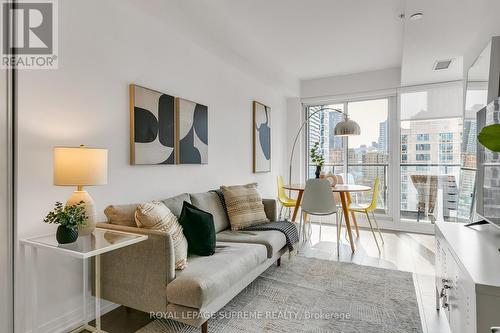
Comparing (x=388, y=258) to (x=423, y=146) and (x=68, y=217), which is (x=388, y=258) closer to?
(x=423, y=146)

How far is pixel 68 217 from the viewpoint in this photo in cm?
169

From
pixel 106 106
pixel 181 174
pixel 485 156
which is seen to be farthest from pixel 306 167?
pixel 106 106

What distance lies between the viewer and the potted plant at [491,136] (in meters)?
1.17

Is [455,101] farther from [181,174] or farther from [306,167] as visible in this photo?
[181,174]

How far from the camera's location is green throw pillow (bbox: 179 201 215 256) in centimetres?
226

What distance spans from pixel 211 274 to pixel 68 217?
92 centimetres

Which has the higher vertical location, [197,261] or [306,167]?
[306,167]

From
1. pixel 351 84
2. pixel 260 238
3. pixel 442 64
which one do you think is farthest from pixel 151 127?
pixel 351 84

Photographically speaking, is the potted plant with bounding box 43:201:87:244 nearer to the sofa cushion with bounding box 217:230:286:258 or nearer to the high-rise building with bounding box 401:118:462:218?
the sofa cushion with bounding box 217:230:286:258

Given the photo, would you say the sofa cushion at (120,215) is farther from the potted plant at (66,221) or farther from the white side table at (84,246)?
the potted plant at (66,221)

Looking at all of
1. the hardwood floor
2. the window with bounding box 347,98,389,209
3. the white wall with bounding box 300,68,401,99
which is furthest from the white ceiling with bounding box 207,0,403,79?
the hardwood floor

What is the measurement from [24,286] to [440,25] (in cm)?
A: 385

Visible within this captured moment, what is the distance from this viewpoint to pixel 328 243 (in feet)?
13.6

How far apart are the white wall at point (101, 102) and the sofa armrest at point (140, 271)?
25 centimetres
